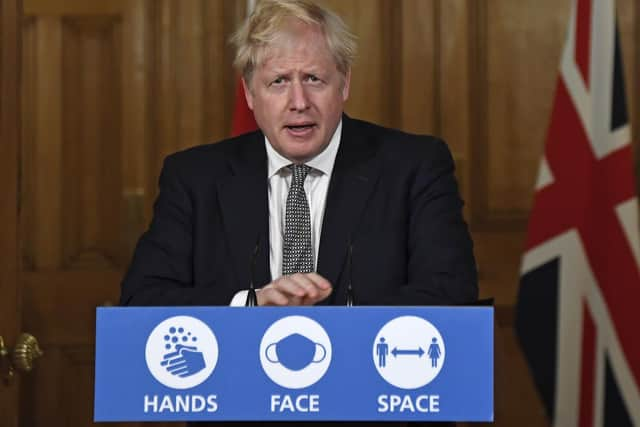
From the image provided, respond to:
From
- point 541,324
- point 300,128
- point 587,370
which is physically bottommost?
point 587,370

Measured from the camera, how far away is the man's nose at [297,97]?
7.68ft

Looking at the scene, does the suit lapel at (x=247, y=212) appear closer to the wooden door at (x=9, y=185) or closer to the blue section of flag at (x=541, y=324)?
the wooden door at (x=9, y=185)

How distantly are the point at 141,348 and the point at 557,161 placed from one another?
7.04ft

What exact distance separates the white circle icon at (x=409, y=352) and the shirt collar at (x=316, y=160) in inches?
Answer: 33.1

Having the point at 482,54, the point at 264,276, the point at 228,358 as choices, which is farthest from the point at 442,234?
the point at 482,54

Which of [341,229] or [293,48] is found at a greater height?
[293,48]

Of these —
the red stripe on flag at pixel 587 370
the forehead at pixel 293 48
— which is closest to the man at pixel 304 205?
the forehead at pixel 293 48

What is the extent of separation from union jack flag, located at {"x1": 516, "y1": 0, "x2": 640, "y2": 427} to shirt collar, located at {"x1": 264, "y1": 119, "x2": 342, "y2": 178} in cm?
120

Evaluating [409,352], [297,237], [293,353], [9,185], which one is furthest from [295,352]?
[9,185]

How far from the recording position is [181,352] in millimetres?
1686

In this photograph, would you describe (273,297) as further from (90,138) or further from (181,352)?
(90,138)

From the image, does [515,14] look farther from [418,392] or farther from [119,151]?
[418,392]

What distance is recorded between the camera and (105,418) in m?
1.68

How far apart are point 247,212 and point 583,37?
65.0 inches
